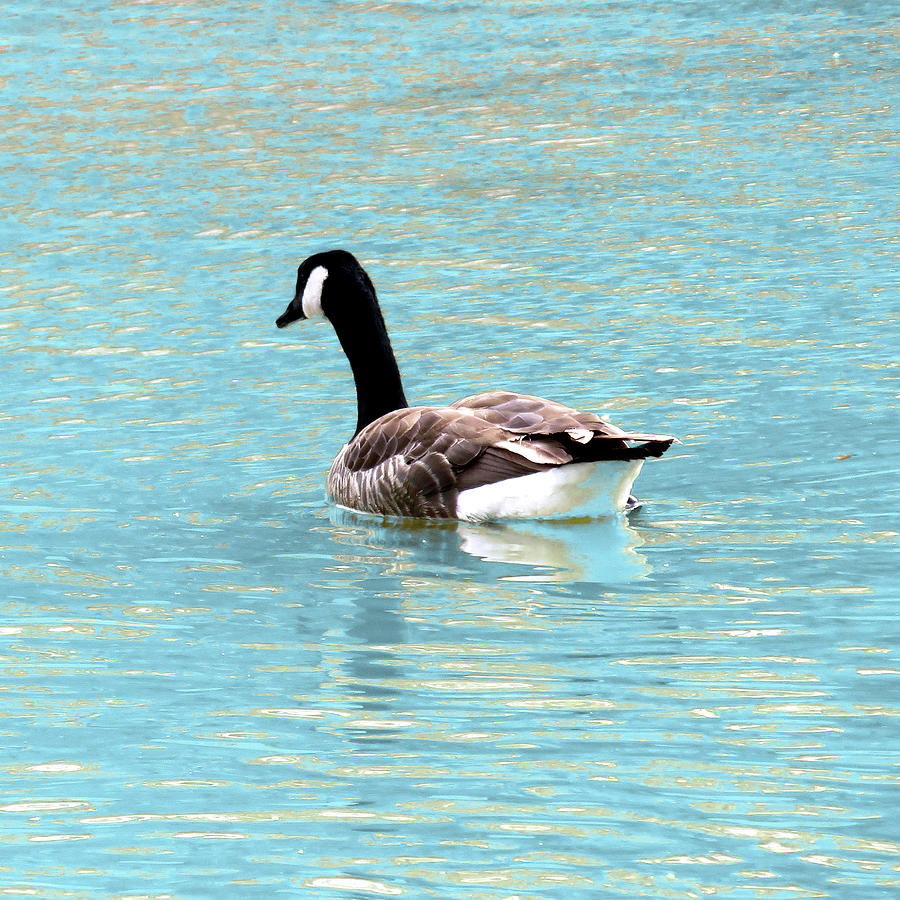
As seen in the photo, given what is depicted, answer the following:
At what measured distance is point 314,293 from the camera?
11.1m

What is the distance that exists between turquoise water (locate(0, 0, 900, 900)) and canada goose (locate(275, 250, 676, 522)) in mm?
160

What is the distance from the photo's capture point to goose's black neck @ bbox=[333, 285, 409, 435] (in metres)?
10.7

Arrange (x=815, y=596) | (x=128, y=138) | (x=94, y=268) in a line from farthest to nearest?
(x=128, y=138) → (x=94, y=268) → (x=815, y=596)

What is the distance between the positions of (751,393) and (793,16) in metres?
21.0

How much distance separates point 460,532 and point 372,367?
6.11ft

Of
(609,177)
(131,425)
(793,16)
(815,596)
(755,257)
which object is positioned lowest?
(815,596)

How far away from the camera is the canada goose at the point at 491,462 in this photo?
864 cm

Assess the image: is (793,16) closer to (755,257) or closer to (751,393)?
(755,257)

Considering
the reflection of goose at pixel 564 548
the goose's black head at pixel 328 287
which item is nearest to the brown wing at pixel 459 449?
the reflection of goose at pixel 564 548

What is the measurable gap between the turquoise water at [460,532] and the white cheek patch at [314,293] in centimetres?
74

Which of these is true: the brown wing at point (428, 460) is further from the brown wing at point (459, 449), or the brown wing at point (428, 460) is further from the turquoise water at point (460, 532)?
the turquoise water at point (460, 532)

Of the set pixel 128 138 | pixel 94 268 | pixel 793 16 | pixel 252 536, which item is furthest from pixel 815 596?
A: pixel 793 16

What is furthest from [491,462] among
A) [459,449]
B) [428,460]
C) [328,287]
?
[328,287]

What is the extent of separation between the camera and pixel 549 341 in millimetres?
12945
